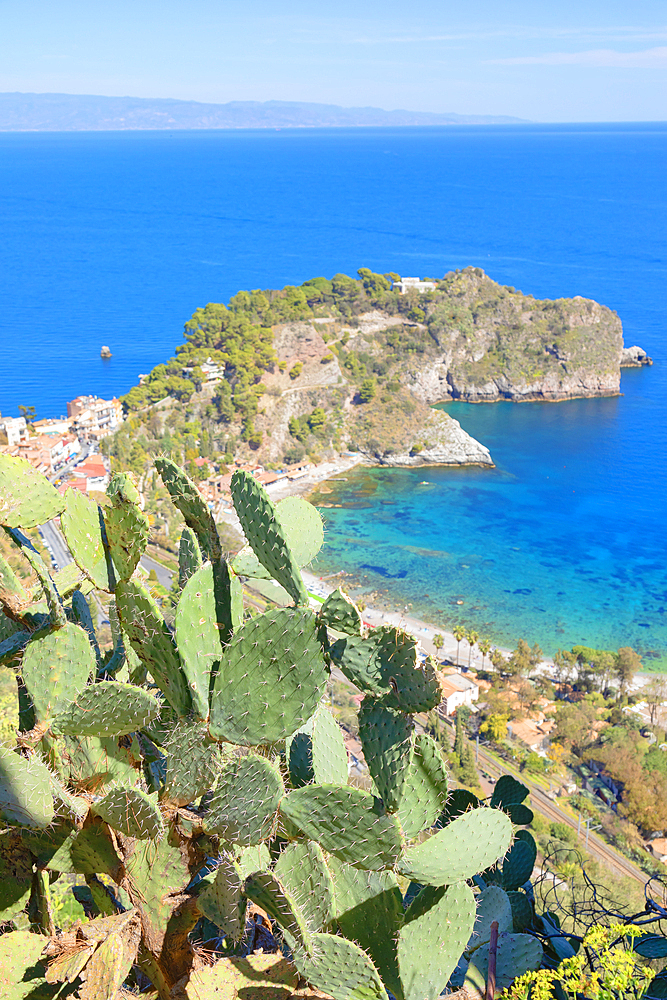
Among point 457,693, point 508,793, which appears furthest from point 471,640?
point 508,793

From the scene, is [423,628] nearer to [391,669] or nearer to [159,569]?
[159,569]

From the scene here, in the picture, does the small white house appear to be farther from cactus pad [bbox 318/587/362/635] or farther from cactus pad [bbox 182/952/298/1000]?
cactus pad [bbox 318/587/362/635]

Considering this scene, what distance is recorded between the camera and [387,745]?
1.52 m

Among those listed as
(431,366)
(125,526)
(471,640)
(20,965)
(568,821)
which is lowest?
(471,640)

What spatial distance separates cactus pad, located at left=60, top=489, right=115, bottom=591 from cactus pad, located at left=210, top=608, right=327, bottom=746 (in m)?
0.51

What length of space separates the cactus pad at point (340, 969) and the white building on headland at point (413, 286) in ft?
158

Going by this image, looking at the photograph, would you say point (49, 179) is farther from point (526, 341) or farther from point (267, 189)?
point (526, 341)

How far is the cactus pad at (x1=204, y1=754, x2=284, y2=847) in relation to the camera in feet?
4.91

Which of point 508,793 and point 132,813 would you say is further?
point 508,793

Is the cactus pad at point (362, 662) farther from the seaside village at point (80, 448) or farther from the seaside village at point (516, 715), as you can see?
the seaside village at point (80, 448)

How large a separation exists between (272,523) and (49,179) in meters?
137

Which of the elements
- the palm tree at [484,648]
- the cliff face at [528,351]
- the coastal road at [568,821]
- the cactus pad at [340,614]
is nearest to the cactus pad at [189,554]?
the cactus pad at [340,614]

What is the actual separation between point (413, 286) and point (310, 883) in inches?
1933

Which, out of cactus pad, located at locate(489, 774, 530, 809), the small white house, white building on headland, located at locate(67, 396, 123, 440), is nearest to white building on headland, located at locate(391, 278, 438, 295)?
white building on headland, located at locate(67, 396, 123, 440)
